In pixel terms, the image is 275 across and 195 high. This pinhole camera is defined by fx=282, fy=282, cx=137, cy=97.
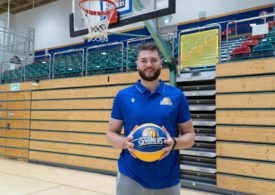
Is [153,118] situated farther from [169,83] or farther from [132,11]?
[169,83]

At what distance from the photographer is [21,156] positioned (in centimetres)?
820

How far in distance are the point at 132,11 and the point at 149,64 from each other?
2.96 m

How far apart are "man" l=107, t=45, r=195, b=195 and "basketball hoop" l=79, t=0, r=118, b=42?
2.98 meters

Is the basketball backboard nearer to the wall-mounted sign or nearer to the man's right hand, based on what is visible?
the man's right hand

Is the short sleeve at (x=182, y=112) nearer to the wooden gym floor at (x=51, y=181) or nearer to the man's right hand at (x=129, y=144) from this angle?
the man's right hand at (x=129, y=144)

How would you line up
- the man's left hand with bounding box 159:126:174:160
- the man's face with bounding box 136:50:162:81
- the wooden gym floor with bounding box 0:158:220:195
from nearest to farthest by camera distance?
1. the man's left hand with bounding box 159:126:174:160
2. the man's face with bounding box 136:50:162:81
3. the wooden gym floor with bounding box 0:158:220:195

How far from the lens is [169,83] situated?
5.62 m

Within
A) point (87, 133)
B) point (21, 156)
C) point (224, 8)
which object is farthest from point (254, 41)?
point (21, 156)

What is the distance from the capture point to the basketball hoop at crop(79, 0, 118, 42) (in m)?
4.50

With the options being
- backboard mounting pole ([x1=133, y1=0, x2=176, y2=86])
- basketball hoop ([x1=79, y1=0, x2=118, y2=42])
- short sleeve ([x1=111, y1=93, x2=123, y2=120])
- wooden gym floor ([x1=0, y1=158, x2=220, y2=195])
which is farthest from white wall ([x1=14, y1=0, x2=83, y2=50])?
short sleeve ([x1=111, y1=93, x2=123, y2=120])

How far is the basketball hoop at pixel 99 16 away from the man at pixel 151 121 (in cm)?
298

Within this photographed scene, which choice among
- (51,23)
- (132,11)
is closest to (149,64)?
(132,11)

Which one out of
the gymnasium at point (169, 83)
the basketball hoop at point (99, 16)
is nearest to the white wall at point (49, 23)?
the gymnasium at point (169, 83)

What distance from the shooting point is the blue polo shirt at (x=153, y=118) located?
1.65m
